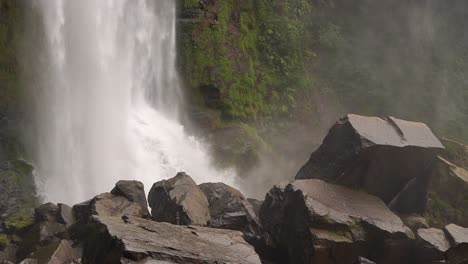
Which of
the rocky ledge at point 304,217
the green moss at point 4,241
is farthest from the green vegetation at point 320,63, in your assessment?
the green moss at point 4,241

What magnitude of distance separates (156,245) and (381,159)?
6.52 metres

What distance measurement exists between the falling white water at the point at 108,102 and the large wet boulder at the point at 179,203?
2948mm

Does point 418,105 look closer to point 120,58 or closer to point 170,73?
point 170,73

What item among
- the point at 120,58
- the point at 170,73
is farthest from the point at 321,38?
the point at 120,58

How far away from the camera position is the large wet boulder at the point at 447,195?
43.3 feet

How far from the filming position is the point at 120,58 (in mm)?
15688

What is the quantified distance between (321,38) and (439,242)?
1526 centimetres

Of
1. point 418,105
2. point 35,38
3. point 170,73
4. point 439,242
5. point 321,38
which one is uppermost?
point 321,38

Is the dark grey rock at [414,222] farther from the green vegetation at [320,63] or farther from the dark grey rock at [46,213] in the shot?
the dark grey rock at [46,213]

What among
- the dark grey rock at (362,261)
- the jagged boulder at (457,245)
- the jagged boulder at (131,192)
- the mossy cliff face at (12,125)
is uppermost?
the mossy cliff face at (12,125)

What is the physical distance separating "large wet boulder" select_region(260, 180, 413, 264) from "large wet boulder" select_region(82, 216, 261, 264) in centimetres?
175

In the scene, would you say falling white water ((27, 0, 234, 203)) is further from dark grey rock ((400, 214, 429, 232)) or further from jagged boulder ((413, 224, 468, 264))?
jagged boulder ((413, 224, 468, 264))

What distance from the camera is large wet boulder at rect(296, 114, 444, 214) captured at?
11.2 metres

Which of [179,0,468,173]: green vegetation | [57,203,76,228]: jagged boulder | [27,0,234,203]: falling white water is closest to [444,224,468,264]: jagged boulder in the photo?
[27,0,234,203]: falling white water
